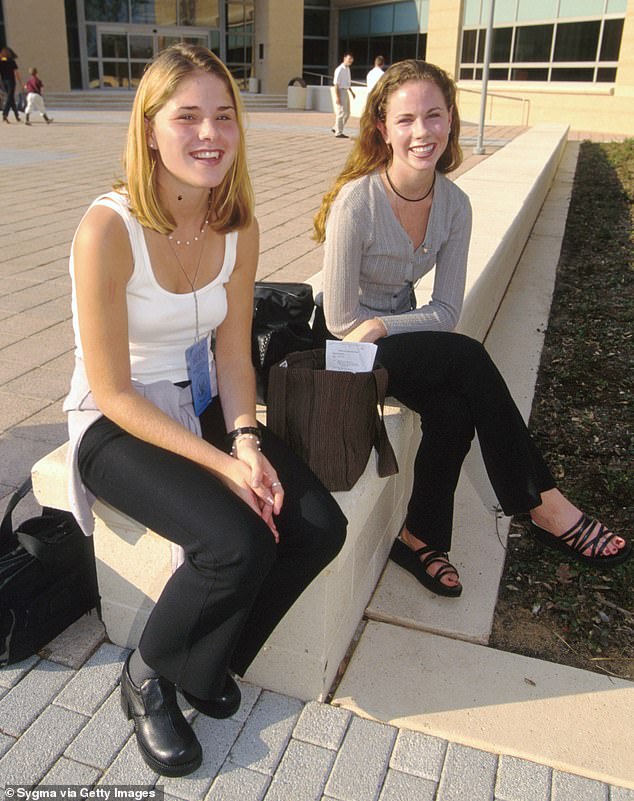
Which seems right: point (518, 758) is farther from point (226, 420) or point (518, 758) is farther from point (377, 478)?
point (226, 420)

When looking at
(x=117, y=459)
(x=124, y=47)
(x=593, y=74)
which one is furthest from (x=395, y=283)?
(x=124, y=47)

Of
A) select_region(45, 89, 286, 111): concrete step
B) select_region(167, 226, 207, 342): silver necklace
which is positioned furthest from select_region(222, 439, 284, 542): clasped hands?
select_region(45, 89, 286, 111): concrete step

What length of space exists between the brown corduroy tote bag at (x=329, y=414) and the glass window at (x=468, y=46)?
91.2ft

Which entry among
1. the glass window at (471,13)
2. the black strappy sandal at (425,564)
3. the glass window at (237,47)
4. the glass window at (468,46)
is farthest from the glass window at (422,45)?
the black strappy sandal at (425,564)

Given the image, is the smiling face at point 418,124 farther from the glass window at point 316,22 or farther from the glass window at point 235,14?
the glass window at point 316,22

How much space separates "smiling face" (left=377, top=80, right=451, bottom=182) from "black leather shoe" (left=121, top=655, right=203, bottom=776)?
1904mm

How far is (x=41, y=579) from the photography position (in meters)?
2.26

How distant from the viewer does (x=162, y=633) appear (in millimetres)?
1911

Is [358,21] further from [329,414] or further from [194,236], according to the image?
[329,414]

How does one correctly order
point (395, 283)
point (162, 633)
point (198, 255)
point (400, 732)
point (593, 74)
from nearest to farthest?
point (162, 633)
point (400, 732)
point (198, 255)
point (395, 283)
point (593, 74)

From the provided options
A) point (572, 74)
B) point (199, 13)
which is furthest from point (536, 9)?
point (199, 13)

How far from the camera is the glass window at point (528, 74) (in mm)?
24736

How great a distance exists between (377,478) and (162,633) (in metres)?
0.83

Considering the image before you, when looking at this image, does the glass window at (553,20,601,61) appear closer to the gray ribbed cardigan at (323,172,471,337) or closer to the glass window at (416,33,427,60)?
the glass window at (416,33,427,60)
